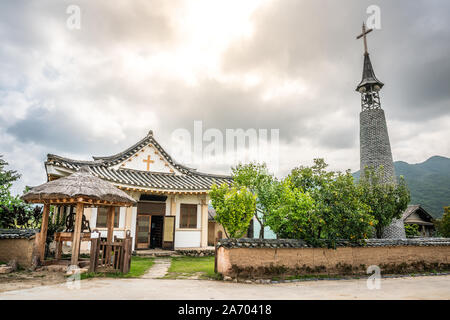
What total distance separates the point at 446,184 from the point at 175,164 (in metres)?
64.7

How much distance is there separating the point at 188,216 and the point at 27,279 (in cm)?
929

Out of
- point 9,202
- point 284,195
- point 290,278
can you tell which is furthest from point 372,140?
point 9,202

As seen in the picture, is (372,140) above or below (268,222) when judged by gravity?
above

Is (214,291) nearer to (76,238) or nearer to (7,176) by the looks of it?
(76,238)

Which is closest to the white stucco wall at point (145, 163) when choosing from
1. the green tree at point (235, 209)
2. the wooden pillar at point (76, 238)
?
the wooden pillar at point (76, 238)

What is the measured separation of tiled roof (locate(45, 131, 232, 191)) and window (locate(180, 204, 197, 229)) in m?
1.43

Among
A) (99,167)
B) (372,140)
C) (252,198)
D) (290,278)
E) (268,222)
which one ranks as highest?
(372,140)

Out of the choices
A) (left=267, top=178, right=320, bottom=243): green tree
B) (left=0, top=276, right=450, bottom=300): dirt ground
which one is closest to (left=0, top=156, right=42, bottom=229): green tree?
(left=0, top=276, right=450, bottom=300): dirt ground

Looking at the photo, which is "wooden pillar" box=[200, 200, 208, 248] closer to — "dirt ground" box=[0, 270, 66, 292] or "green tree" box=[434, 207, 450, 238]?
"dirt ground" box=[0, 270, 66, 292]

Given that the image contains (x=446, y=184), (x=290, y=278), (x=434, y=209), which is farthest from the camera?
(x=446, y=184)

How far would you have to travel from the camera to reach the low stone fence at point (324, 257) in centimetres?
833

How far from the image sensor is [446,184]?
57875mm

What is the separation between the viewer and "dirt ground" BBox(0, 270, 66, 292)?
6588 mm
